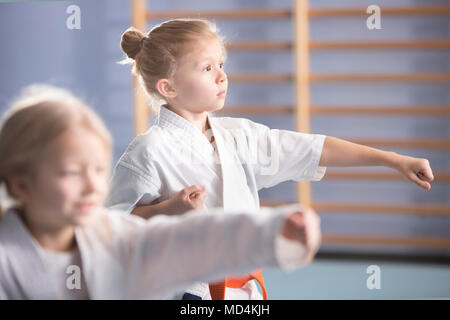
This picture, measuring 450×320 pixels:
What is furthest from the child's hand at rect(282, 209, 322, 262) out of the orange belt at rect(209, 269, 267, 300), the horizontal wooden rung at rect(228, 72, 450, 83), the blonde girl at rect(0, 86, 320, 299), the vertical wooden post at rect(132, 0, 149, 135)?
the horizontal wooden rung at rect(228, 72, 450, 83)

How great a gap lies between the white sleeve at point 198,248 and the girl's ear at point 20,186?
0.12m

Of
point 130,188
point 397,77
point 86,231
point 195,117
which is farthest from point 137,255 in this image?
point 397,77

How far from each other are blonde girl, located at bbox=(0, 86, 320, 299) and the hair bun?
0.36m

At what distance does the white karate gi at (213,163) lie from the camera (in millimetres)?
961

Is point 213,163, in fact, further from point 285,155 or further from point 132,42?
point 132,42

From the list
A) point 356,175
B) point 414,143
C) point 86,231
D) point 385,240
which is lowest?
point 385,240

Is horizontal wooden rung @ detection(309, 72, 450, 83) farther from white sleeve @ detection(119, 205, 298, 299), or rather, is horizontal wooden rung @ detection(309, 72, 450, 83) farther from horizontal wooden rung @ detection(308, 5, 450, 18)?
white sleeve @ detection(119, 205, 298, 299)

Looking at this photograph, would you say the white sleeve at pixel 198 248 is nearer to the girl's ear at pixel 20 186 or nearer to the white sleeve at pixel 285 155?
the girl's ear at pixel 20 186

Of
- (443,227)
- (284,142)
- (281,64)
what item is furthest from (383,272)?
(284,142)

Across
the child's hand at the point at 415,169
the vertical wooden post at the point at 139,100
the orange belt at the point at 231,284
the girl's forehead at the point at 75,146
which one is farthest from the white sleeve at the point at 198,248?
the vertical wooden post at the point at 139,100

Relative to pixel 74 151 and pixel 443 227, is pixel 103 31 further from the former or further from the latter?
pixel 74 151

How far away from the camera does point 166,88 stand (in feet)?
3.35

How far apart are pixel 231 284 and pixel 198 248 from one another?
352 mm
